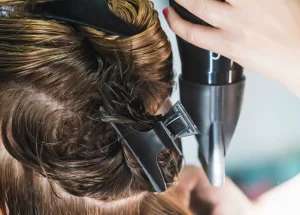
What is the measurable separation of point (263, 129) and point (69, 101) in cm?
54

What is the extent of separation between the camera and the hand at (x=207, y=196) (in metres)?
1.23

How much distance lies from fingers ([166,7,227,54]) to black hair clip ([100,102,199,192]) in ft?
0.52

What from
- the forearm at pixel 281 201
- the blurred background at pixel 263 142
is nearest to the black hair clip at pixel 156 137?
the blurred background at pixel 263 142

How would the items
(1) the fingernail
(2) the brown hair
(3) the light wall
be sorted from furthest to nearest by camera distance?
(3) the light wall, (1) the fingernail, (2) the brown hair

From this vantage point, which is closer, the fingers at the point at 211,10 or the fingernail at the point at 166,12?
the fingers at the point at 211,10

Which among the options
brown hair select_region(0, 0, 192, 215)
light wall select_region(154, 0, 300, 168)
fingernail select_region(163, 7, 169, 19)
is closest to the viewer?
brown hair select_region(0, 0, 192, 215)

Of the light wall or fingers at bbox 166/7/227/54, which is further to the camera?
the light wall

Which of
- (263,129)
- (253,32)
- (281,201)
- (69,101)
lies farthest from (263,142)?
(69,101)

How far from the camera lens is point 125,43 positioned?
1.01 m

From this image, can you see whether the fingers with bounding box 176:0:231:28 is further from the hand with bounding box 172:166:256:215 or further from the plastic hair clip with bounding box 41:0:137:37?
the hand with bounding box 172:166:256:215

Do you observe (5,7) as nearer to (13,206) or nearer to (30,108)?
(30,108)

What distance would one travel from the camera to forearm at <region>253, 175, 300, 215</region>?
122 centimetres

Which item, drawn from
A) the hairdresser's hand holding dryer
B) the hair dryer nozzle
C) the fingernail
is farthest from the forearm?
the fingernail

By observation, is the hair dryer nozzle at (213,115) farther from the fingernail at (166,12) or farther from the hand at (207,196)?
the fingernail at (166,12)
